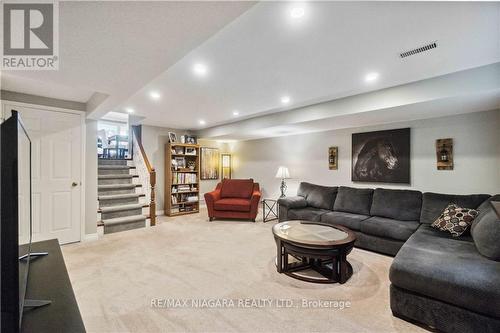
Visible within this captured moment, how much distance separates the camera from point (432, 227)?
2955 millimetres

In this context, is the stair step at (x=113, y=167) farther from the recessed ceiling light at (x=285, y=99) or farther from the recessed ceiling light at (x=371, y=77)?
the recessed ceiling light at (x=371, y=77)

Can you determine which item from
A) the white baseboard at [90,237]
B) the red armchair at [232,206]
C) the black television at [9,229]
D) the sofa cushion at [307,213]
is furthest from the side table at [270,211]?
the black television at [9,229]

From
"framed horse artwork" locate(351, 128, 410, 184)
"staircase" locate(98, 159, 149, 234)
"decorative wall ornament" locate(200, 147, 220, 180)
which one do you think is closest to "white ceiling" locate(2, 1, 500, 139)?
"framed horse artwork" locate(351, 128, 410, 184)

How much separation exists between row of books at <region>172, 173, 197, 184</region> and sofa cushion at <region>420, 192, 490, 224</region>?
16.1 ft

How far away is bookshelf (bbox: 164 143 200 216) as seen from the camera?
5.59m

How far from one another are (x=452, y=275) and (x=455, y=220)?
1.42m

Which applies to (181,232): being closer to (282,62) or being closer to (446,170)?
(282,62)

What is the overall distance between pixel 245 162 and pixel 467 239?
16.6 feet

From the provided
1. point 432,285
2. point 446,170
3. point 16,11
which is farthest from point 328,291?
point 16,11

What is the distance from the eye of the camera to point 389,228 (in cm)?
310

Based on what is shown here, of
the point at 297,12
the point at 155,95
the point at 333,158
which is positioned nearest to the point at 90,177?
the point at 155,95

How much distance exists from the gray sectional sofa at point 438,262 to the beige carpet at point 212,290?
0.19m

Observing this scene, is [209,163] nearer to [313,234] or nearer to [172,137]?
[172,137]

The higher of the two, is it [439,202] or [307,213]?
[439,202]
